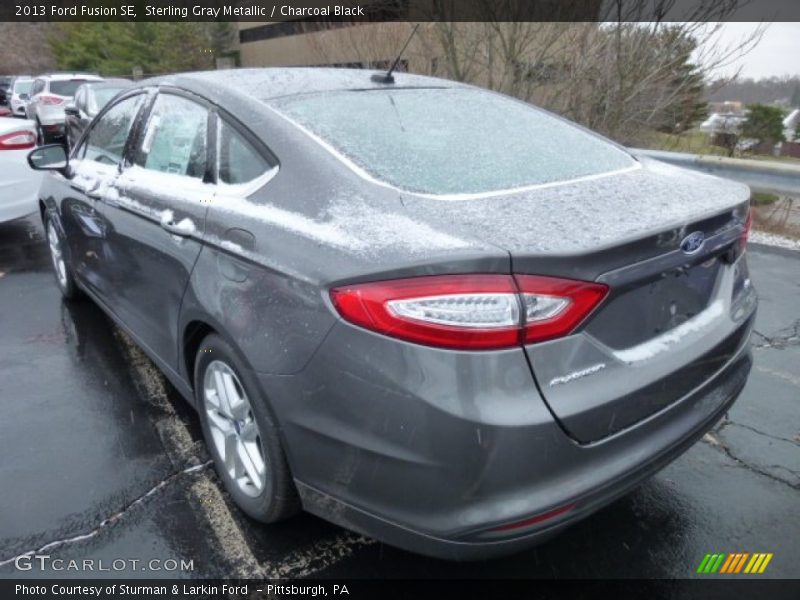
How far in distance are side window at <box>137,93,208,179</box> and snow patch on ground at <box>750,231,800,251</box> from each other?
5.91 metres

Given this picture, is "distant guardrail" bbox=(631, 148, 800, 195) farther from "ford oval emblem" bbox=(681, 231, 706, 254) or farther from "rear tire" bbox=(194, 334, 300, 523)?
"rear tire" bbox=(194, 334, 300, 523)

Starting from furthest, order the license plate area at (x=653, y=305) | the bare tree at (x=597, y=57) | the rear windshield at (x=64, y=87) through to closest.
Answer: the rear windshield at (x=64, y=87), the bare tree at (x=597, y=57), the license plate area at (x=653, y=305)

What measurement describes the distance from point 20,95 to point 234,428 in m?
22.9

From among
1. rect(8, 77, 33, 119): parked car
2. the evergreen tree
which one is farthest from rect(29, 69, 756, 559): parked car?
the evergreen tree

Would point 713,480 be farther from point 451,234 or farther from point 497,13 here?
point 497,13

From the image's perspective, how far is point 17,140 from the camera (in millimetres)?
6344

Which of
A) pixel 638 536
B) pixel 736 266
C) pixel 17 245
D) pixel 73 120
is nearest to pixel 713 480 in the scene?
pixel 638 536

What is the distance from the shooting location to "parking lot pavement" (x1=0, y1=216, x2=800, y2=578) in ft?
7.38

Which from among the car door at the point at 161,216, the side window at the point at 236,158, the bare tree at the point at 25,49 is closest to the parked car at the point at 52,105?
the car door at the point at 161,216

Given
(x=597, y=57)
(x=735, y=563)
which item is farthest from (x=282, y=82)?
(x=597, y=57)

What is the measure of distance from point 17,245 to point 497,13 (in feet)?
24.6

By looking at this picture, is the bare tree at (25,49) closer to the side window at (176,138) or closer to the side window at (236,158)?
the side window at (176,138)

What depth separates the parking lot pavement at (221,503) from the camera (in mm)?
2250

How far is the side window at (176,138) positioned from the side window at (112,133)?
328mm
